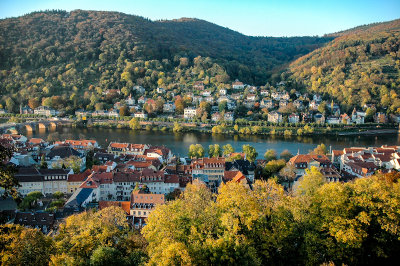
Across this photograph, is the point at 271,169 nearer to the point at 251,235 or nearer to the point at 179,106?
the point at 251,235

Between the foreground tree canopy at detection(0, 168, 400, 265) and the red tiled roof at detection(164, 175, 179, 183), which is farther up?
the foreground tree canopy at detection(0, 168, 400, 265)

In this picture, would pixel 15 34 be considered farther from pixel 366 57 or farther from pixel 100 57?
pixel 366 57

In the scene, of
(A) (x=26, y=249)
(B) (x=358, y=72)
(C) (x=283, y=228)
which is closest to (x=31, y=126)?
(A) (x=26, y=249)

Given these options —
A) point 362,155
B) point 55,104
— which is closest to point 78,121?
point 55,104

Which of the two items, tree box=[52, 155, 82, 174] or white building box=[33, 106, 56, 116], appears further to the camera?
white building box=[33, 106, 56, 116]

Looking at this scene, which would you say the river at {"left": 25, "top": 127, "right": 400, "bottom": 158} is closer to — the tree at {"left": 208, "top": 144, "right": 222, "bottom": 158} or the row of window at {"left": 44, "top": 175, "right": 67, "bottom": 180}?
the tree at {"left": 208, "top": 144, "right": 222, "bottom": 158}

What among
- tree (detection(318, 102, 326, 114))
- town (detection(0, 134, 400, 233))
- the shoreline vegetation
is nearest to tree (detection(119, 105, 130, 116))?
the shoreline vegetation
